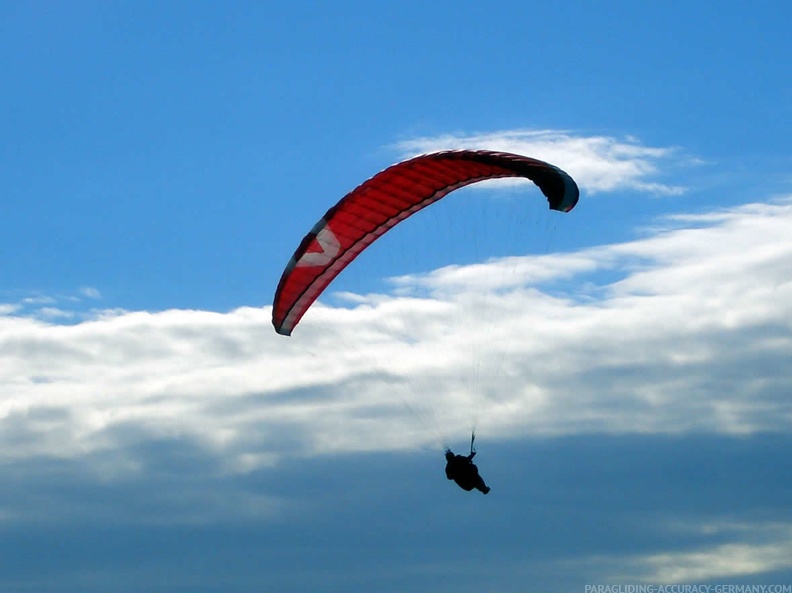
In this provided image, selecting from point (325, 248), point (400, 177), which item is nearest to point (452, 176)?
point (400, 177)

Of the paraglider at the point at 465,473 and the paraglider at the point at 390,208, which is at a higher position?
the paraglider at the point at 390,208

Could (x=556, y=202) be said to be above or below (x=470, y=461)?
above

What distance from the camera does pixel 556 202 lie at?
39938 mm

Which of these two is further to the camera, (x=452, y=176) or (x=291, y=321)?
(x=291, y=321)

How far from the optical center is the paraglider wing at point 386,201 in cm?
3997

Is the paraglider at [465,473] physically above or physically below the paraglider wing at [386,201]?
below

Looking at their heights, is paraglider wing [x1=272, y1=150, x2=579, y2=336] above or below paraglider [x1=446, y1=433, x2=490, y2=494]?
above

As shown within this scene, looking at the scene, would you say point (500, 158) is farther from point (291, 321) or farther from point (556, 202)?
point (291, 321)

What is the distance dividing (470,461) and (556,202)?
22.5ft

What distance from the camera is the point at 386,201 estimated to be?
137ft

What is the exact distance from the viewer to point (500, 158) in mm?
39594

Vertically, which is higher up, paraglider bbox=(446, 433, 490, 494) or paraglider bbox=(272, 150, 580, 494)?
paraglider bbox=(272, 150, 580, 494)

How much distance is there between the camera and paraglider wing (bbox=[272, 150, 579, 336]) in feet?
131

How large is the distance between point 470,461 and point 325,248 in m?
6.76
